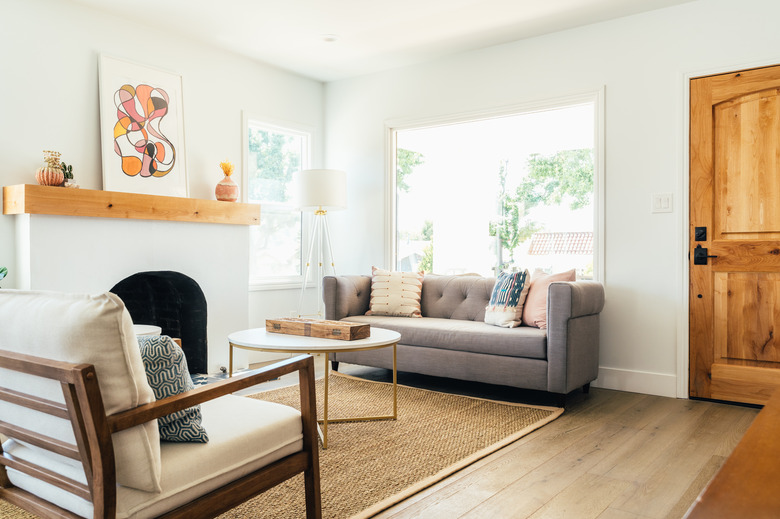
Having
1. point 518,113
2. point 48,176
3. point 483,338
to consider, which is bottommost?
point 483,338

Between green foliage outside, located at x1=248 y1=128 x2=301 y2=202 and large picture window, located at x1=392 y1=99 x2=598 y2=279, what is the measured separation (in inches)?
39.3

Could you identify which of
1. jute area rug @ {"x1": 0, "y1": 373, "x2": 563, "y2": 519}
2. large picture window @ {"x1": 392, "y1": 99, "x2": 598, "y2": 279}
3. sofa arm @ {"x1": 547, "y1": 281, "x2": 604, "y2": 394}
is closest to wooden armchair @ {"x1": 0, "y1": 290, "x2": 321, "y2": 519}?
jute area rug @ {"x1": 0, "y1": 373, "x2": 563, "y2": 519}

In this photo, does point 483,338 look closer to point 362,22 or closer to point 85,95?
point 362,22

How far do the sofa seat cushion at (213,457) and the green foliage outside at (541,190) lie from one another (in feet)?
12.4

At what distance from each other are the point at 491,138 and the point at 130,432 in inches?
194

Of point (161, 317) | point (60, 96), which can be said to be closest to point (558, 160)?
point (161, 317)

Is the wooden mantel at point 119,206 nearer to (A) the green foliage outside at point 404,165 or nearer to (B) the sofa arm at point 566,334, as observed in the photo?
(A) the green foliage outside at point 404,165

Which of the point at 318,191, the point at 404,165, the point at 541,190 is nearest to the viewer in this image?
the point at 318,191

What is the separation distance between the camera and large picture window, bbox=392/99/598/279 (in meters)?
4.85

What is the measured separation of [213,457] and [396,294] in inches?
117

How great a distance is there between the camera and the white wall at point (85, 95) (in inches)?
131

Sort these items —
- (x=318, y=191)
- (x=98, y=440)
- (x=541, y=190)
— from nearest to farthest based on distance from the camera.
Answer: (x=98, y=440)
(x=318, y=191)
(x=541, y=190)

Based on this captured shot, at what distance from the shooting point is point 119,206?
3613 millimetres

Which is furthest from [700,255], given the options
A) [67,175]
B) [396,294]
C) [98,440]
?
[67,175]
